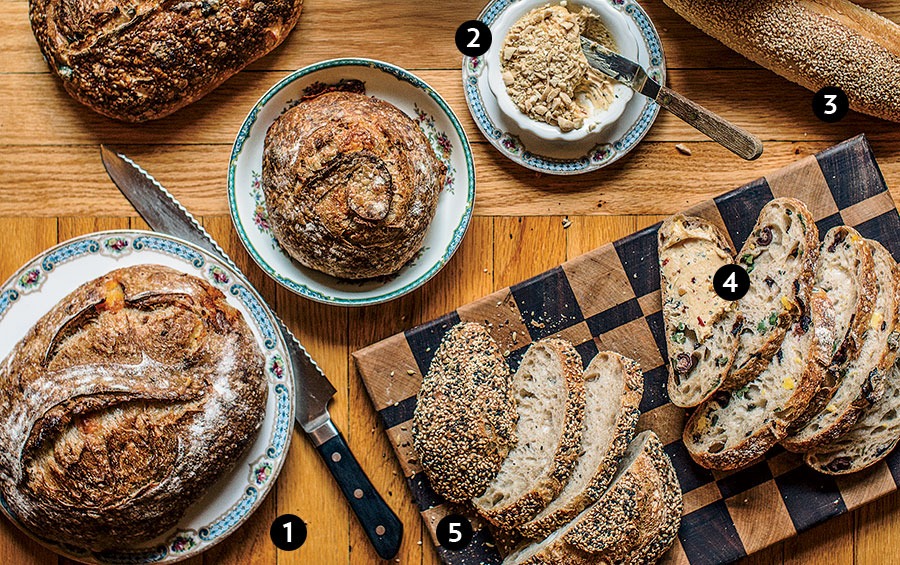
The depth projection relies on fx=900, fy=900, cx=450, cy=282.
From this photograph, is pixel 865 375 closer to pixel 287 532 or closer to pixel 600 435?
pixel 600 435

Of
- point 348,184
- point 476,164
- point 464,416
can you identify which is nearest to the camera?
point 348,184

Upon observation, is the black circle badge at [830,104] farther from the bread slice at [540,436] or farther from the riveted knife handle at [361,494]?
the riveted knife handle at [361,494]

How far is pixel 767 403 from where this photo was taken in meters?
2.38

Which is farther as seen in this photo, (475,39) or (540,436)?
(475,39)

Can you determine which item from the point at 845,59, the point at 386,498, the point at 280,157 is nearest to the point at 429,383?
the point at 386,498

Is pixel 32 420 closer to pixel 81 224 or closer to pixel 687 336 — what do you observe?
pixel 81 224

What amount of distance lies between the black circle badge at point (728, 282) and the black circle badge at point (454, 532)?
0.92 m

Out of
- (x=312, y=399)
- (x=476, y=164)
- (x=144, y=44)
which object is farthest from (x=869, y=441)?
(x=144, y=44)

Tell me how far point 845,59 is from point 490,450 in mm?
1411

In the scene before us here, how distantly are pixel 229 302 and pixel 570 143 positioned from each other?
3.39 ft

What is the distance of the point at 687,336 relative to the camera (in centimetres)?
243

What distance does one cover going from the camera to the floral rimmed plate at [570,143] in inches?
99.0

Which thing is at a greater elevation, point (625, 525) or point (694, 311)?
point (694, 311)

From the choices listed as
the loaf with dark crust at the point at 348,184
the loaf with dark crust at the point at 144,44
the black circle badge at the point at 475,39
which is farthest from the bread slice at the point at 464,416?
the loaf with dark crust at the point at 144,44
